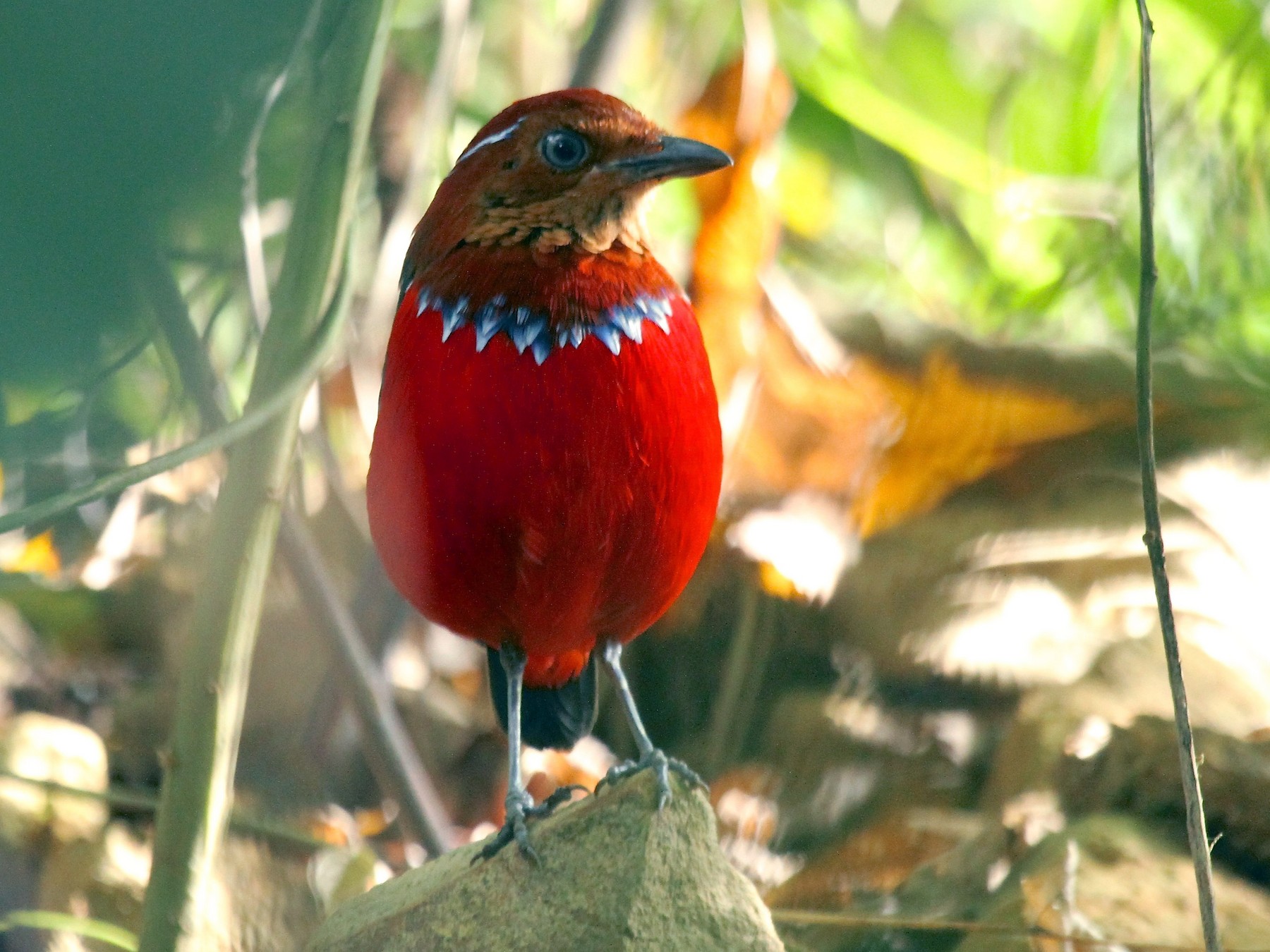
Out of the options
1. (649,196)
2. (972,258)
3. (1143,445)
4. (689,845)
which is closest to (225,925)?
(689,845)

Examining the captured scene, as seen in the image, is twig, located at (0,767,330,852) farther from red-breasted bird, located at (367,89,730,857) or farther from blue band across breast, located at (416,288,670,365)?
blue band across breast, located at (416,288,670,365)

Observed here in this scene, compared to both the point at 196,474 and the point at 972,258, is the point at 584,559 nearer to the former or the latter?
the point at 196,474

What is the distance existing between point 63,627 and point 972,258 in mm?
2824

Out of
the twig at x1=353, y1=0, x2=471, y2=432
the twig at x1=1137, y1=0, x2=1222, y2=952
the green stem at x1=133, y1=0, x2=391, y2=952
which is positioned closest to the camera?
the twig at x1=1137, y1=0, x2=1222, y2=952

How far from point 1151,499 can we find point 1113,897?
978 mm

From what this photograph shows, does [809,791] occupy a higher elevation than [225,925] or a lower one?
higher

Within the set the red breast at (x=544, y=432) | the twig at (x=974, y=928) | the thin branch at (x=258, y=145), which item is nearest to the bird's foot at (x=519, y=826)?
the red breast at (x=544, y=432)

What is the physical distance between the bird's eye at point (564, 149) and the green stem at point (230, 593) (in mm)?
328

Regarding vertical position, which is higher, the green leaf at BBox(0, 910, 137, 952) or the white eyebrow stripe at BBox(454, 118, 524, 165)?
the white eyebrow stripe at BBox(454, 118, 524, 165)

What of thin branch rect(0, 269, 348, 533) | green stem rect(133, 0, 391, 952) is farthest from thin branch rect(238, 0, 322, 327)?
green stem rect(133, 0, 391, 952)

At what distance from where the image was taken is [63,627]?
326 centimetres

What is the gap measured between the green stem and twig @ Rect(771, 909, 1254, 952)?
3.10 ft

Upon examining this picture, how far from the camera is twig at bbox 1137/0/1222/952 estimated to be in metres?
1.70

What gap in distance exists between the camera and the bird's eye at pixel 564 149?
1.82 m
